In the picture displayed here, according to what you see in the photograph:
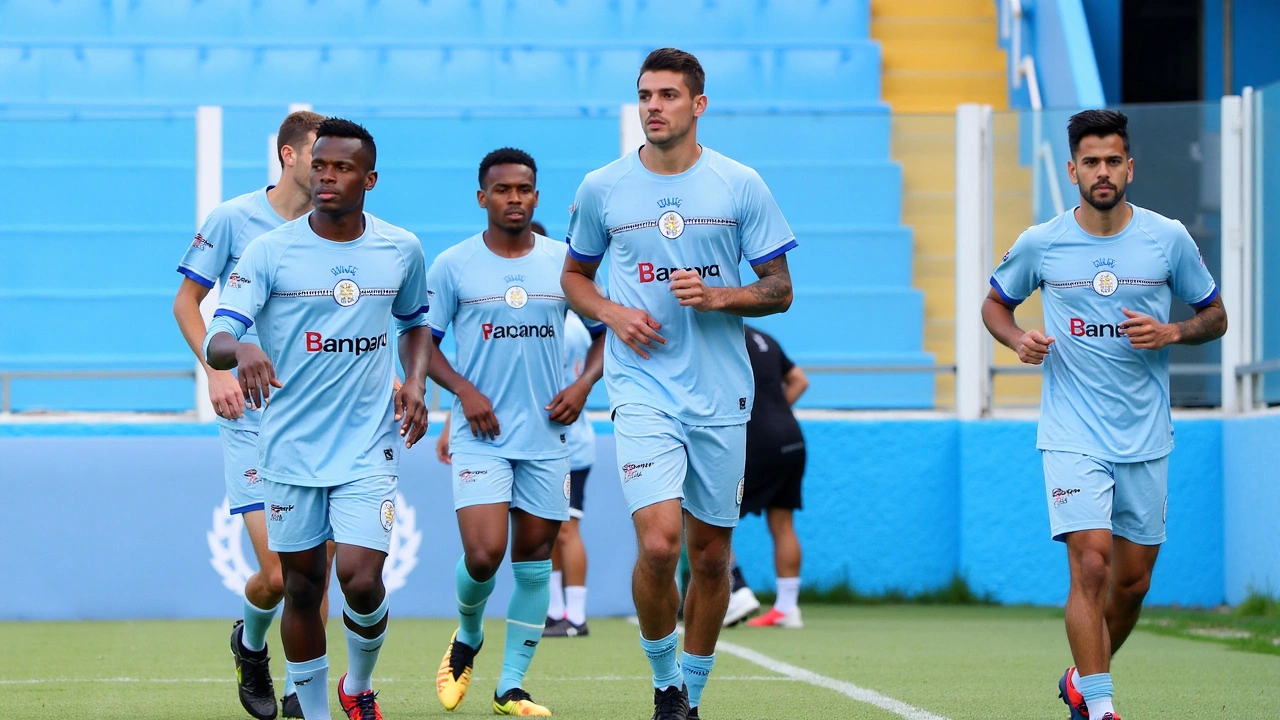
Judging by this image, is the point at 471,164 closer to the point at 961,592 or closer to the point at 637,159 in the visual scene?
the point at 961,592

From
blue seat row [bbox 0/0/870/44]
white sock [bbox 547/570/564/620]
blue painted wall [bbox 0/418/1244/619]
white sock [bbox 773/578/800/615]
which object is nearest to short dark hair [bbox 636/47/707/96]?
white sock [bbox 547/570/564/620]

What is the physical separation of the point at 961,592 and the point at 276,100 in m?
8.17

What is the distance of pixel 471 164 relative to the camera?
12555 millimetres

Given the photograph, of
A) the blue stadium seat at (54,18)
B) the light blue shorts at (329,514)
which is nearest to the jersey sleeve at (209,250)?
the light blue shorts at (329,514)

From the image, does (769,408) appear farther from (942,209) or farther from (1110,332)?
(1110,332)

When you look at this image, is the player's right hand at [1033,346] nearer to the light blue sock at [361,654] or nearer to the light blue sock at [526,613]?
the light blue sock at [526,613]

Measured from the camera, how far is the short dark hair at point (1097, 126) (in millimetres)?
5938

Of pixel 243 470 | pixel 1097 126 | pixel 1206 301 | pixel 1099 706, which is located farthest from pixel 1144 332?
pixel 243 470

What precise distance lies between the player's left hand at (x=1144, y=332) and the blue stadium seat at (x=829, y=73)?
11343 millimetres

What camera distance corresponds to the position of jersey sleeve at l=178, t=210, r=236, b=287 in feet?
21.3

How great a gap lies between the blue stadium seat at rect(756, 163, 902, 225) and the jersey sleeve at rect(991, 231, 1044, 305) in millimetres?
6279

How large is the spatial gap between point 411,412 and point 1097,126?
2500mm

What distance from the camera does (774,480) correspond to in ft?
35.5

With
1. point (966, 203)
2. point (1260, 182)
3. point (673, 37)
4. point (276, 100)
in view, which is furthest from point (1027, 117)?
point (276, 100)
